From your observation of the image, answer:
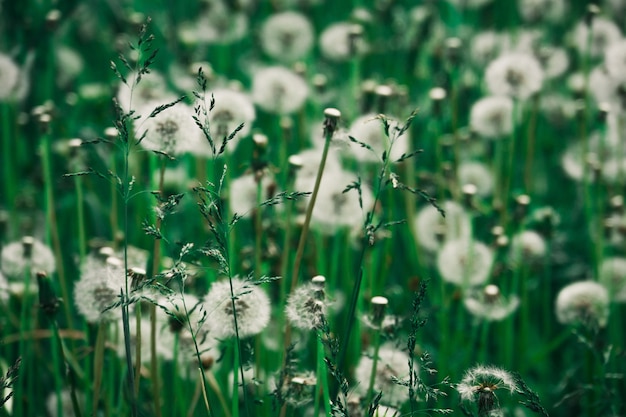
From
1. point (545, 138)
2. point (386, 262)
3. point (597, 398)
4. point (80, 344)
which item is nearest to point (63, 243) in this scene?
point (80, 344)

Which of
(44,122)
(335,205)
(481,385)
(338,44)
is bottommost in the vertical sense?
(481,385)

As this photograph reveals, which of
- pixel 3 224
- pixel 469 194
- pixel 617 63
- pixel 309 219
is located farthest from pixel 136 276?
pixel 617 63

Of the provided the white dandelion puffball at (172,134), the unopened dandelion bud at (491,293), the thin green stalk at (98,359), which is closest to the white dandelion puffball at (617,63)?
the unopened dandelion bud at (491,293)

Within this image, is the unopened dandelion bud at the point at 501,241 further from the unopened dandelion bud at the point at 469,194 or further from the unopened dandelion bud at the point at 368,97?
the unopened dandelion bud at the point at 368,97

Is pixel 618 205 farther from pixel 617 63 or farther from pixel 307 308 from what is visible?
pixel 307 308

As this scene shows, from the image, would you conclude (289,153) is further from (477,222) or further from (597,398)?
(597,398)

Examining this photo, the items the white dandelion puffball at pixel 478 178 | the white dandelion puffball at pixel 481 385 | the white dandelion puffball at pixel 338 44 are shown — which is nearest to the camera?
the white dandelion puffball at pixel 481 385
